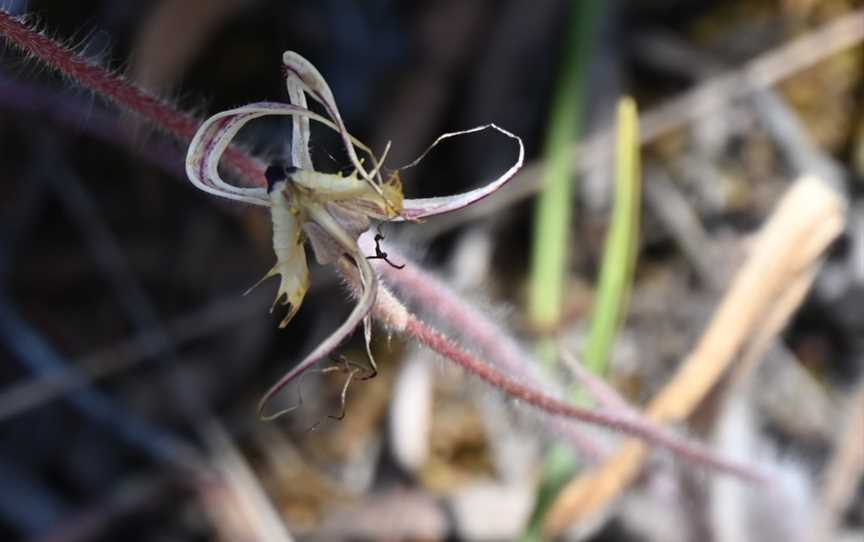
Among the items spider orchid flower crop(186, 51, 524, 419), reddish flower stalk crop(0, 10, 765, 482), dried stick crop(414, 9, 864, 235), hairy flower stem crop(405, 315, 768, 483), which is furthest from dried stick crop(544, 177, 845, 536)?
spider orchid flower crop(186, 51, 524, 419)

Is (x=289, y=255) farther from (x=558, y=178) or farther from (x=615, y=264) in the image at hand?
(x=558, y=178)

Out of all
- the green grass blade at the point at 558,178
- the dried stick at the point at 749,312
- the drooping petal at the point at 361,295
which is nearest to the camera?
the drooping petal at the point at 361,295

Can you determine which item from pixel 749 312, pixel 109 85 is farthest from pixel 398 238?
pixel 109 85

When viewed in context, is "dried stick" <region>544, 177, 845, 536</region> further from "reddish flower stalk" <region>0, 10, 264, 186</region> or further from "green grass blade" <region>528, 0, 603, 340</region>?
"reddish flower stalk" <region>0, 10, 264, 186</region>

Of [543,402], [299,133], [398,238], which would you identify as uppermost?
[398,238]

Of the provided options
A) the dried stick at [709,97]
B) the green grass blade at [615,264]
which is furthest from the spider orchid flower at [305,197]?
the dried stick at [709,97]

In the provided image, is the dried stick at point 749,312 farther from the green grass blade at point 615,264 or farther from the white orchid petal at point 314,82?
the white orchid petal at point 314,82
